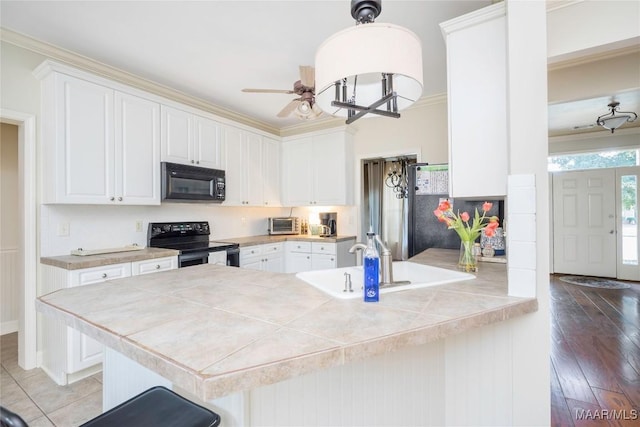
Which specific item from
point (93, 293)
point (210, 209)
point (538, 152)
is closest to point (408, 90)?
point (538, 152)

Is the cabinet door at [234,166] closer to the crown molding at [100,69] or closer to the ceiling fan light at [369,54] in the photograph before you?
the crown molding at [100,69]

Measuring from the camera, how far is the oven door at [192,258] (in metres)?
2.88

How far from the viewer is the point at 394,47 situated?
97 cm

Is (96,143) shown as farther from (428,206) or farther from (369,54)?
(428,206)

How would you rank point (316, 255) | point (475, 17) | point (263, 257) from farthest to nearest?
point (316, 255) → point (263, 257) → point (475, 17)

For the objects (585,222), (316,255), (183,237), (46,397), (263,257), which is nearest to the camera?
(46,397)

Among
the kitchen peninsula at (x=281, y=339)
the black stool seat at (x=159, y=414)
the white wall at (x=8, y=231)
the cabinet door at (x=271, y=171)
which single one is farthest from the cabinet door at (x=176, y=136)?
the black stool seat at (x=159, y=414)

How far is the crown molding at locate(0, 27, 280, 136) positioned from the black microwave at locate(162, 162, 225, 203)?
0.98m

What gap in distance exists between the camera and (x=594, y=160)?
555 centimetres

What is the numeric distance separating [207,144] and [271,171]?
45.7 inches

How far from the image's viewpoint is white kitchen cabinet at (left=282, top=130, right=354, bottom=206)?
14.0 ft

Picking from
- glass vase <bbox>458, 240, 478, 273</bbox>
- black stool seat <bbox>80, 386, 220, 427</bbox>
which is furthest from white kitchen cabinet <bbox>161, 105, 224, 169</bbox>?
glass vase <bbox>458, 240, 478, 273</bbox>

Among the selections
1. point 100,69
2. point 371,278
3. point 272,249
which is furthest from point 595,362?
point 100,69

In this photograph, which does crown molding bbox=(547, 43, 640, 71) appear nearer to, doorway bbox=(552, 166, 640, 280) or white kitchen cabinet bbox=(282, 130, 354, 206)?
white kitchen cabinet bbox=(282, 130, 354, 206)
